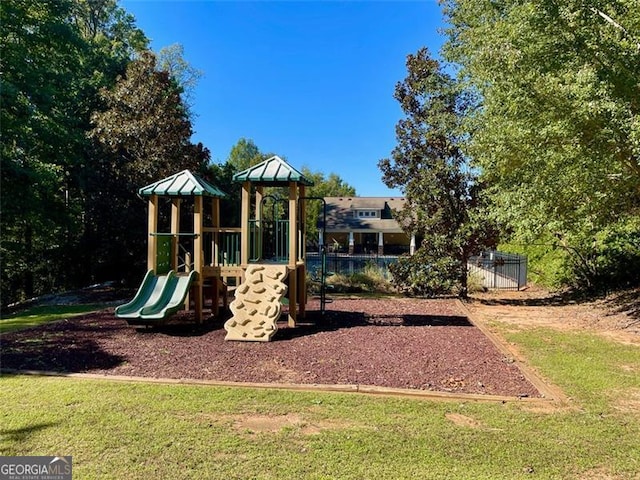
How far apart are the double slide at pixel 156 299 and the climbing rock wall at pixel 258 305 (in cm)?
116

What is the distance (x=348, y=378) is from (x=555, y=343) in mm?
4276

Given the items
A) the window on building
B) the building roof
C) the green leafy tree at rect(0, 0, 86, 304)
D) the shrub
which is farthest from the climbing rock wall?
the window on building

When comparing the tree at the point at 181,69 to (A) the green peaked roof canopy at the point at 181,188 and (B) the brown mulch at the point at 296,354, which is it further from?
(B) the brown mulch at the point at 296,354

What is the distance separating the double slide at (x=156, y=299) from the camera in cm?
712

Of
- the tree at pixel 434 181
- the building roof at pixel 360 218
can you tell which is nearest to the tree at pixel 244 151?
the building roof at pixel 360 218

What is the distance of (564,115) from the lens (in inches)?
274

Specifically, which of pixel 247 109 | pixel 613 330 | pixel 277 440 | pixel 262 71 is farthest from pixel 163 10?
pixel 247 109

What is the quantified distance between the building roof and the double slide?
84.9 ft

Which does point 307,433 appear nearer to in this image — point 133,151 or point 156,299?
point 156,299

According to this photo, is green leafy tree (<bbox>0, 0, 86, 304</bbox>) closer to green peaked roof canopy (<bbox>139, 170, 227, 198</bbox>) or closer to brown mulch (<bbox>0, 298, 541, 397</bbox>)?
green peaked roof canopy (<bbox>139, 170, 227, 198</bbox>)

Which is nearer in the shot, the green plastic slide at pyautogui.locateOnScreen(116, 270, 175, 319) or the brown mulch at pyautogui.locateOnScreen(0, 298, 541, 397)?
the brown mulch at pyautogui.locateOnScreen(0, 298, 541, 397)

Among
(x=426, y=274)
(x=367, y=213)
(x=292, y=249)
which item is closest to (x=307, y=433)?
(x=292, y=249)

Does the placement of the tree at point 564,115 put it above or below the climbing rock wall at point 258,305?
above

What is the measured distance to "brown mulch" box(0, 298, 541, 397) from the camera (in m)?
4.98
